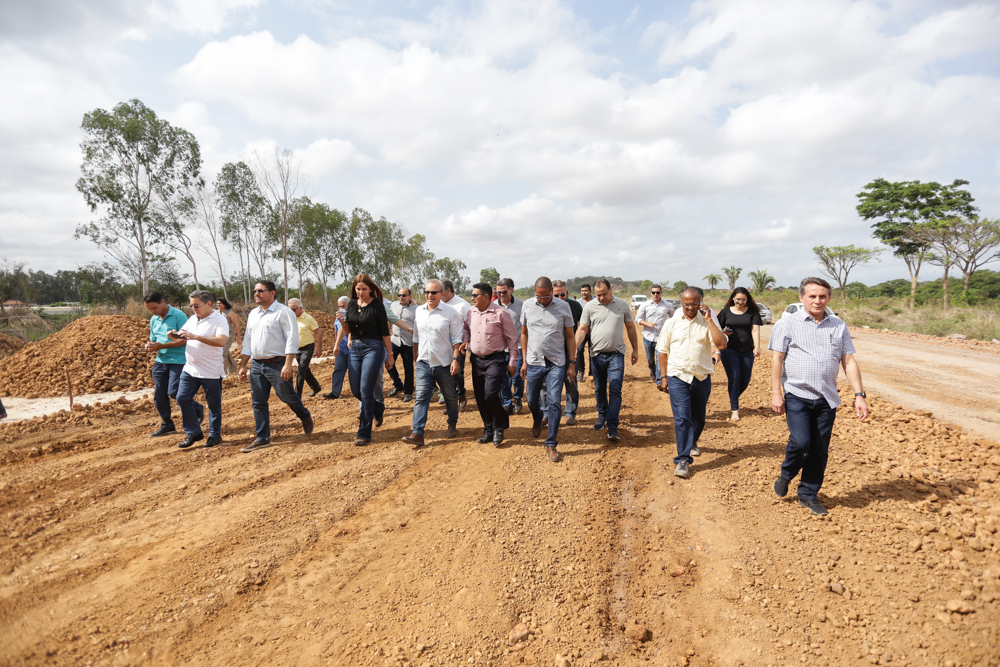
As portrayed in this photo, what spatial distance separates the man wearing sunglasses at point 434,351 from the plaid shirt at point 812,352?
314 cm

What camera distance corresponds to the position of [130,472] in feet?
14.6

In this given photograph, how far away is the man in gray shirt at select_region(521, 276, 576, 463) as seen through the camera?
4.83 metres

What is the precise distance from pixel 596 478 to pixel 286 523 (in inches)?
104

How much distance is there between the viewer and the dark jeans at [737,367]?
18.3 ft

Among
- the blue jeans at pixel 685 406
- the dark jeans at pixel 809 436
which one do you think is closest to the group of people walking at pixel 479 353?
the blue jeans at pixel 685 406

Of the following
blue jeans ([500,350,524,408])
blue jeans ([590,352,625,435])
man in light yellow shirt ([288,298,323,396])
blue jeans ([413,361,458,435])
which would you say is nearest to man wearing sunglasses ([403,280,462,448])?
blue jeans ([413,361,458,435])

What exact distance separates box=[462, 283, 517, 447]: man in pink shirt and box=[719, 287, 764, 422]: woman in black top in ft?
8.78

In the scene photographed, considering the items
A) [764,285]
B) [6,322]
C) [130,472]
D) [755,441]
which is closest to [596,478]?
[755,441]

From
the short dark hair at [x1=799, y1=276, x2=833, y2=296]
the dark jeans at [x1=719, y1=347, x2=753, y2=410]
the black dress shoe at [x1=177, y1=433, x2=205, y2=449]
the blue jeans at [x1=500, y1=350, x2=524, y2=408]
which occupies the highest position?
the short dark hair at [x1=799, y1=276, x2=833, y2=296]

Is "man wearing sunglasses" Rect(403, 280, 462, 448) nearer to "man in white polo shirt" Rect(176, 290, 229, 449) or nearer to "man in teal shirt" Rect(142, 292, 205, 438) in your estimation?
"man in white polo shirt" Rect(176, 290, 229, 449)

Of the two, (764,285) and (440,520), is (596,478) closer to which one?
(440,520)

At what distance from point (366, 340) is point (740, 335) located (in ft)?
14.7

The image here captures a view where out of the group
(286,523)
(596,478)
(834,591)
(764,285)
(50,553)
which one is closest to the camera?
(834,591)

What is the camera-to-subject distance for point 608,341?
512 cm
